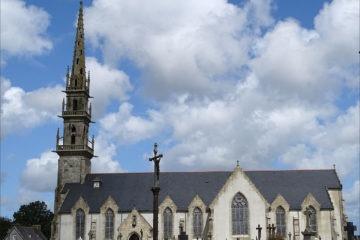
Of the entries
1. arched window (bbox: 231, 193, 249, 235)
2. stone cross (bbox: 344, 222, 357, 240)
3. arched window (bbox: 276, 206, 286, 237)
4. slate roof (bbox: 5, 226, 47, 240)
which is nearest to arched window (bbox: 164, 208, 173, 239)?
arched window (bbox: 231, 193, 249, 235)

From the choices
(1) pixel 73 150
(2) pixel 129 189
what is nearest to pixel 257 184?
(2) pixel 129 189

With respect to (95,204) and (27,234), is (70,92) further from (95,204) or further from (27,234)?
(27,234)

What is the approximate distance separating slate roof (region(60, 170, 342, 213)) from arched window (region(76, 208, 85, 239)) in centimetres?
128

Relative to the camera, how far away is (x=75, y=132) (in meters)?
77.5

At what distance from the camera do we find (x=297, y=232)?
6819cm

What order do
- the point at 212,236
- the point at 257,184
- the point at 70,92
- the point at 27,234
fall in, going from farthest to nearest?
the point at 27,234 < the point at 70,92 < the point at 257,184 < the point at 212,236

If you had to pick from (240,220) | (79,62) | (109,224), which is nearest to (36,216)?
(79,62)

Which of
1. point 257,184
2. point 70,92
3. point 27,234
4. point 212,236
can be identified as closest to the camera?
point 212,236

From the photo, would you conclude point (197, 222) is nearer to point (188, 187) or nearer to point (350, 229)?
point (188, 187)

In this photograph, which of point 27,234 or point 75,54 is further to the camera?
point 27,234

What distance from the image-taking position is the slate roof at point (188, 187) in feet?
235

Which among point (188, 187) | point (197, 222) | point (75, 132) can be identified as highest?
point (75, 132)

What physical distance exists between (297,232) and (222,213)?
30.9 feet

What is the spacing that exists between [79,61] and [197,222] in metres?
29.7
